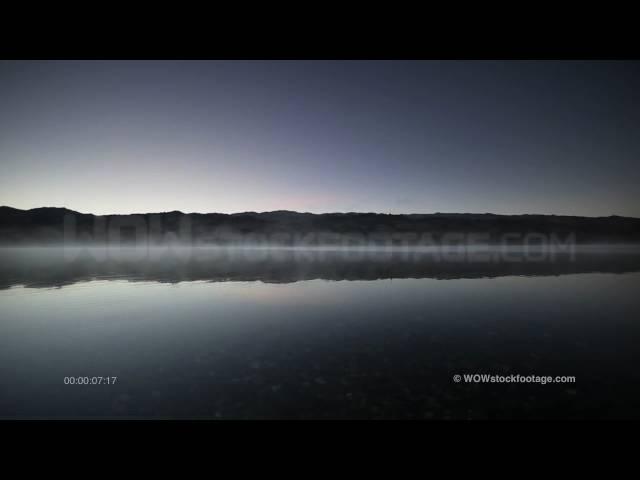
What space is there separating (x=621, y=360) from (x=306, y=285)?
1000 inches

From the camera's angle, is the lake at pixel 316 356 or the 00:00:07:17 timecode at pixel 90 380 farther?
the 00:00:07:17 timecode at pixel 90 380

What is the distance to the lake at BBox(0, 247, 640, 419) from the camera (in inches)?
345

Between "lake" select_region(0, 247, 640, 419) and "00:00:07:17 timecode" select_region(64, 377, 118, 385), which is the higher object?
"lake" select_region(0, 247, 640, 419)

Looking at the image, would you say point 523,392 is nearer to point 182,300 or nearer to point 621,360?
point 621,360

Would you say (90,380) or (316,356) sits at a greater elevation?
(316,356)

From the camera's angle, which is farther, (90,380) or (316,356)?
(316,356)

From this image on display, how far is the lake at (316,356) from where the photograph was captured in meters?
8.76

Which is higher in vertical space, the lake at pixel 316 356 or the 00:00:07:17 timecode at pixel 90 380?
the lake at pixel 316 356

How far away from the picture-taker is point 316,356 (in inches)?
491

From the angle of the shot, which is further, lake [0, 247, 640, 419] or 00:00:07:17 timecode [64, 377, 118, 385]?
00:00:07:17 timecode [64, 377, 118, 385]

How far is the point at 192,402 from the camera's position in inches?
349

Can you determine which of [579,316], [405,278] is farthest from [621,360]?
[405,278]
